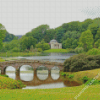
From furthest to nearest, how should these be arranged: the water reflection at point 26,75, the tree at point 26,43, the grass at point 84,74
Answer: the tree at point 26,43 < the water reflection at point 26,75 < the grass at point 84,74

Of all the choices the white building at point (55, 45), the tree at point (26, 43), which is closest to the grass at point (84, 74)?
the tree at point (26, 43)

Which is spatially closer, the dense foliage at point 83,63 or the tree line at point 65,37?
the dense foliage at point 83,63

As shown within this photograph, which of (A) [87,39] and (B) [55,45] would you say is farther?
(B) [55,45]

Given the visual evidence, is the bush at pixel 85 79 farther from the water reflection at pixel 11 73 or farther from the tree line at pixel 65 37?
the tree line at pixel 65 37

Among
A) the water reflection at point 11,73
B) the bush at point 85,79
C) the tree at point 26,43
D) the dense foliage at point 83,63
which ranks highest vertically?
the tree at point 26,43

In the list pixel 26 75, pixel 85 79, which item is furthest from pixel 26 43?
pixel 85 79

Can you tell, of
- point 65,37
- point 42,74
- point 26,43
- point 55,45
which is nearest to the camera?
point 42,74

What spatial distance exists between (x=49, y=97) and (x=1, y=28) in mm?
59776

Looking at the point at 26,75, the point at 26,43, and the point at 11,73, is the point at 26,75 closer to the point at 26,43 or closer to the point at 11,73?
the point at 11,73

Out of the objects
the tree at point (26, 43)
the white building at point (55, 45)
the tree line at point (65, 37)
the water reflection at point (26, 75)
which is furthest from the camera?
the white building at point (55, 45)

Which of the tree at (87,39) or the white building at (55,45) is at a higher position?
the tree at (87,39)

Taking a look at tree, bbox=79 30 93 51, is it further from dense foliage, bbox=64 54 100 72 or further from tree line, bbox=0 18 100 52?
dense foliage, bbox=64 54 100 72

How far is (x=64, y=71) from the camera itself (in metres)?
38.7

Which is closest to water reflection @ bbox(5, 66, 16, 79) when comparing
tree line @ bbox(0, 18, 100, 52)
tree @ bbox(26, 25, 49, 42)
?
tree line @ bbox(0, 18, 100, 52)
